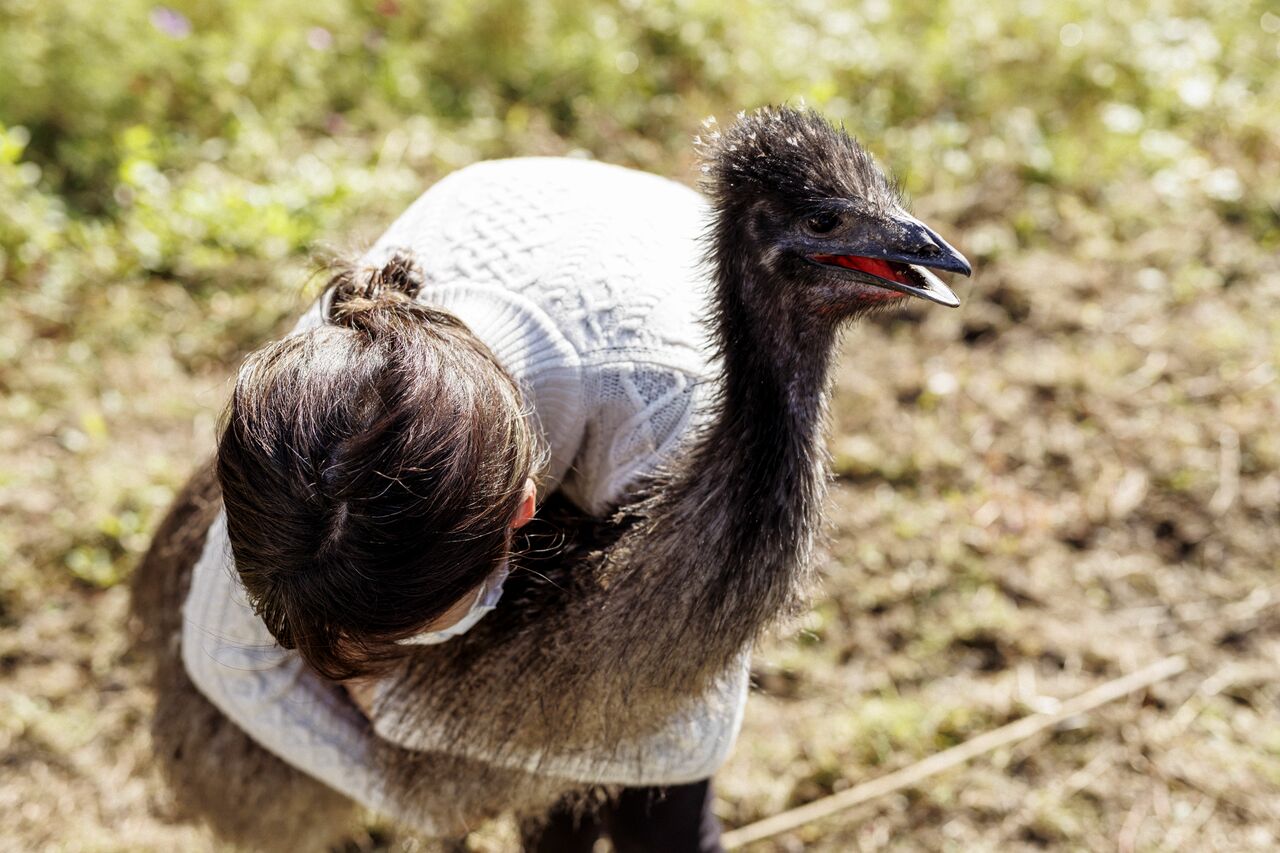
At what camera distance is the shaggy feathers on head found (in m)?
1.41

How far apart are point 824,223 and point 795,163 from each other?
0.27 ft

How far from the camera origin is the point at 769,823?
2525 millimetres

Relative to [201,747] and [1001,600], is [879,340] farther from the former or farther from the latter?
[201,747]

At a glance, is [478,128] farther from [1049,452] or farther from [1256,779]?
[1256,779]

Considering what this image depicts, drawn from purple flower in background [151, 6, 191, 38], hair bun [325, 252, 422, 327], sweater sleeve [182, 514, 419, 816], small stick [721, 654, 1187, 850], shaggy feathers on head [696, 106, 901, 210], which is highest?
shaggy feathers on head [696, 106, 901, 210]

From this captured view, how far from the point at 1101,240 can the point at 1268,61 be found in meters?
1.27

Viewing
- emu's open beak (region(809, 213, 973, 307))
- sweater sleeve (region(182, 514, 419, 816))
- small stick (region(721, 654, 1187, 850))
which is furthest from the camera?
small stick (region(721, 654, 1187, 850))

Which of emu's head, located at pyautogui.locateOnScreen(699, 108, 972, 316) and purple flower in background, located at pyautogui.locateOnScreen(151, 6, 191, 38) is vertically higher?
emu's head, located at pyautogui.locateOnScreen(699, 108, 972, 316)

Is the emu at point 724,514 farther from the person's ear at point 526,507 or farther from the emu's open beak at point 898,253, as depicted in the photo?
the person's ear at point 526,507

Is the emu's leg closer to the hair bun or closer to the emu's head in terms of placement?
the hair bun

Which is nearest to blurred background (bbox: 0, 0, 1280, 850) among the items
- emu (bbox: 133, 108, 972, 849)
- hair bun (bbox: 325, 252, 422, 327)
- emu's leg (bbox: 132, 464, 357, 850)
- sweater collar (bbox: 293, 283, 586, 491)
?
emu's leg (bbox: 132, 464, 357, 850)

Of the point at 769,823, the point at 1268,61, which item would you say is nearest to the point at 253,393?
the point at 769,823

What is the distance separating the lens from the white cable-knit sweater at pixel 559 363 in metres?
1.58

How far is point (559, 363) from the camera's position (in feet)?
5.12
